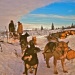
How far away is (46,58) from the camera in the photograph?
8.88m

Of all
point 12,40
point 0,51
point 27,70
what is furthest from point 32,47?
point 12,40

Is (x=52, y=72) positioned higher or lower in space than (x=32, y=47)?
lower

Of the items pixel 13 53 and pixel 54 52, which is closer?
pixel 54 52

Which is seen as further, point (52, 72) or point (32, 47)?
point (52, 72)

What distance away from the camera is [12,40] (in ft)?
43.4

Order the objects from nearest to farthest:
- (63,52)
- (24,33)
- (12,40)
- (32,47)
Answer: (32,47) < (63,52) < (24,33) < (12,40)

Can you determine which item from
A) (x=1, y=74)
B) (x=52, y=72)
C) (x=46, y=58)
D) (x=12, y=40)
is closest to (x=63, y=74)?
(x=52, y=72)

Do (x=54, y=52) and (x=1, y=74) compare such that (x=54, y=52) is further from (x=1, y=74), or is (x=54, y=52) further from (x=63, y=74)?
(x=1, y=74)

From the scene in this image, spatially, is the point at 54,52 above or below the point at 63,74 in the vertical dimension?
above

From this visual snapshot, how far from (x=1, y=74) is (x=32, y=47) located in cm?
109

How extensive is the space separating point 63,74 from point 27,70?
3.39ft

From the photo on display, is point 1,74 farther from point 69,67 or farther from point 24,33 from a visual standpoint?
point 24,33

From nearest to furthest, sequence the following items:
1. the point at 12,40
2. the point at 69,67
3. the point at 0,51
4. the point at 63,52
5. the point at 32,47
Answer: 1. the point at 32,47
2. the point at 63,52
3. the point at 69,67
4. the point at 0,51
5. the point at 12,40

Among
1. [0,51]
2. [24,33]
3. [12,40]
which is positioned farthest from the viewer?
[12,40]
